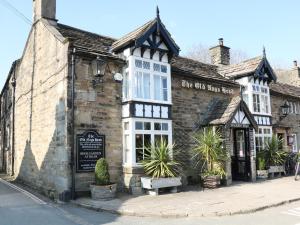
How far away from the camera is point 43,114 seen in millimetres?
14281

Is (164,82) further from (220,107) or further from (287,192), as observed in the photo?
(287,192)

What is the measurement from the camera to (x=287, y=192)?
12102mm

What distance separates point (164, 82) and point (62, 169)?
563 centimetres

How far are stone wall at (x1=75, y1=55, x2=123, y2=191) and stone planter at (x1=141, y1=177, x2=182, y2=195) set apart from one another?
3.95ft

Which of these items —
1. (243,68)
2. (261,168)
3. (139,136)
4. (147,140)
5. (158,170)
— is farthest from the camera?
(243,68)

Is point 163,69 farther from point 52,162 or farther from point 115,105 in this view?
point 52,162

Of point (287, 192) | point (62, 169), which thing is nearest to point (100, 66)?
point (62, 169)

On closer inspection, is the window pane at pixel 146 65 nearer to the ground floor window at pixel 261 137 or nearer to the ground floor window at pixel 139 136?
the ground floor window at pixel 139 136

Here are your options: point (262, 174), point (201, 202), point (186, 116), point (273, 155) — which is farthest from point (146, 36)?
point (273, 155)

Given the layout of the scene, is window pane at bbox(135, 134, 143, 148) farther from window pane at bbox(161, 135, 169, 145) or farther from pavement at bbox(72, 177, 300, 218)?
pavement at bbox(72, 177, 300, 218)

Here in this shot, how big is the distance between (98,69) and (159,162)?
4.18 metres

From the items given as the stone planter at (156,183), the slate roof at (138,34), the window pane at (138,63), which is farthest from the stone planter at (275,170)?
the window pane at (138,63)

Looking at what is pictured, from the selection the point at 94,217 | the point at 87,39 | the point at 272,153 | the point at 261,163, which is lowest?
the point at 94,217

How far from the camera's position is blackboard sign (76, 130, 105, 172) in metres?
11.7
